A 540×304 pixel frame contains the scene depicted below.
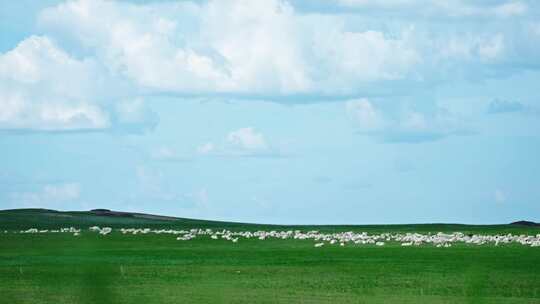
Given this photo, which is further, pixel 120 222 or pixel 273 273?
pixel 120 222

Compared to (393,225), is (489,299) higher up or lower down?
lower down

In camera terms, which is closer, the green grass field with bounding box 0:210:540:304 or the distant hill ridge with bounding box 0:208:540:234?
the green grass field with bounding box 0:210:540:304

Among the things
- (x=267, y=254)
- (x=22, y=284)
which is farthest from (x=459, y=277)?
(x=267, y=254)

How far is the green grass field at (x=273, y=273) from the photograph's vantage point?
83.8ft

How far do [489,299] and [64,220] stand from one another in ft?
260

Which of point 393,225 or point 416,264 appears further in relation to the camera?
point 393,225

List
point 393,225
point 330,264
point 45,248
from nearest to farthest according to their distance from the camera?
point 330,264
point 45,248
point 393,225

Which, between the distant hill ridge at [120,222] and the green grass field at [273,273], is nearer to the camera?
the green grass field at [273,273]

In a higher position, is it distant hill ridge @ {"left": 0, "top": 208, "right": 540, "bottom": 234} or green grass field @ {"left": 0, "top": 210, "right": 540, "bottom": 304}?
distant hill ridge @ {"left": 0, "top": 208, "right": 540, "bottom": 234}

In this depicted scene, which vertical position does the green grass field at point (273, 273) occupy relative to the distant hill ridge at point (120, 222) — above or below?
below

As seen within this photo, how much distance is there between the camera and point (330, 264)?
40.3 metres

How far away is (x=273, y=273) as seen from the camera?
35062mm

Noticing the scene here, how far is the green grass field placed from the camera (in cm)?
2555

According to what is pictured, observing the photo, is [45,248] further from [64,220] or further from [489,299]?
[64,220]
